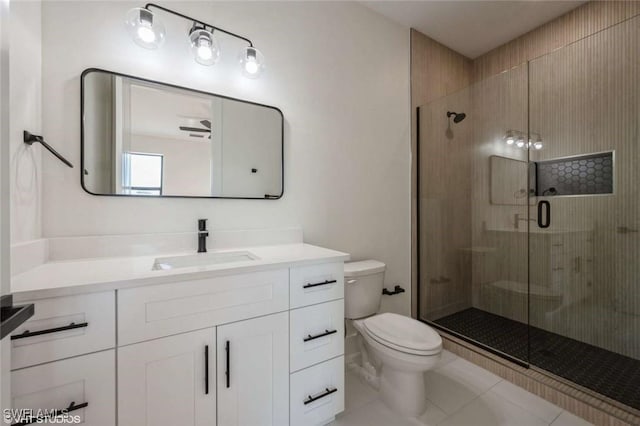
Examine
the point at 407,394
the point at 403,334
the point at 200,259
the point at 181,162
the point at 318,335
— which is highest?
the point at 181,162

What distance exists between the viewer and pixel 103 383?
86cm

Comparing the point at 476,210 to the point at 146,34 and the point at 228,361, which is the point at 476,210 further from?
the point at 146,34

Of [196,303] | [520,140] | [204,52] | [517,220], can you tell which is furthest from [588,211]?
[204,52]

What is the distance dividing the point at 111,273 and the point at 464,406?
1.92 meters

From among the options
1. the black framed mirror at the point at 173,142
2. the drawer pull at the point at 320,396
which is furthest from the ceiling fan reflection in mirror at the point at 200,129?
the drawer pull at the point at 320,396

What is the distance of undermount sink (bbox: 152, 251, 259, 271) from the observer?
1257 millimetres

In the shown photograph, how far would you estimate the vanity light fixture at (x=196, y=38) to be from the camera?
124 centimetres

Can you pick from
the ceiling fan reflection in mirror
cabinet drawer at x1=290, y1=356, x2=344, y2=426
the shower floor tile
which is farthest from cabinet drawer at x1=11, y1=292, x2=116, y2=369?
the shower floor tile

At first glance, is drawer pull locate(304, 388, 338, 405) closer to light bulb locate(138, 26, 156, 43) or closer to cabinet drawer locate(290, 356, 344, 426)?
cabinet drawer locate(290, 356, 344, 426)

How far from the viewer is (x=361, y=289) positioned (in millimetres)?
1762

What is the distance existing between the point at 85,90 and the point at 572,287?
3.29 meters

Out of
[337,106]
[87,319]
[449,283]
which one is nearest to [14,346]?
[87,319]

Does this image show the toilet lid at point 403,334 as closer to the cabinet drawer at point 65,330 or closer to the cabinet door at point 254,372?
the cabinet door at point 254,372

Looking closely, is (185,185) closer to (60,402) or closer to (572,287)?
(60,402)
